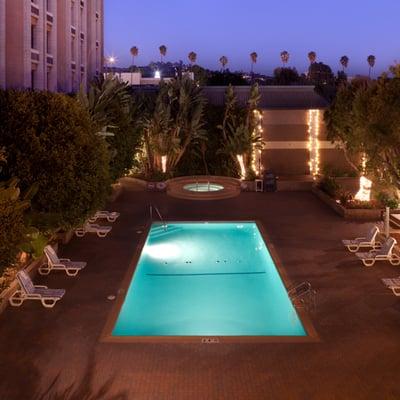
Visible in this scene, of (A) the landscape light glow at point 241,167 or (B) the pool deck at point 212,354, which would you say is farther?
(A) the landscape light glow at point 241,167

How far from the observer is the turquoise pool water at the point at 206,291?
10242 millimetres

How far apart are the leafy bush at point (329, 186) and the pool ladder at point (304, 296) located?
437 inches


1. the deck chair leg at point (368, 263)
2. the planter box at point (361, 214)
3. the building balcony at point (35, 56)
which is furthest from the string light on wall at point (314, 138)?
the deck chair leg at point (368, 263)

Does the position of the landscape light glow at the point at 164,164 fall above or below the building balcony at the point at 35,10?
below

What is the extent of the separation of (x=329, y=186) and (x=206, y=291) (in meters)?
11.8

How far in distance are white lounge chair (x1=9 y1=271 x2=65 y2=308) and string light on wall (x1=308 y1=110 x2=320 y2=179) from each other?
746 inches

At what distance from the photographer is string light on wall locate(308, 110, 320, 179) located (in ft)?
88.9

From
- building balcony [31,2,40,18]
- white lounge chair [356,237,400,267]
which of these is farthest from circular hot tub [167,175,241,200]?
white lounge chair [356,237,400,267]

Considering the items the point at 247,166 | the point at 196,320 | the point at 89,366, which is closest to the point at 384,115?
the point at 196,320

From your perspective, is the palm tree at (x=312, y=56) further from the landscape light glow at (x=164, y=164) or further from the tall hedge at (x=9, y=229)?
the tall hedge at (x=9, y=229)

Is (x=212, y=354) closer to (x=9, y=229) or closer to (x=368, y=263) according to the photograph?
(x=9, y=229)

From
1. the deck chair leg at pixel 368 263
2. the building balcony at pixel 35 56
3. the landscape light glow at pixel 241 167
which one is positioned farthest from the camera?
the landscape light glow at pixel 241 167

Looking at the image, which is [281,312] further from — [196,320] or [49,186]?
[49,186]

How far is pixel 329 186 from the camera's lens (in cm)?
2245
